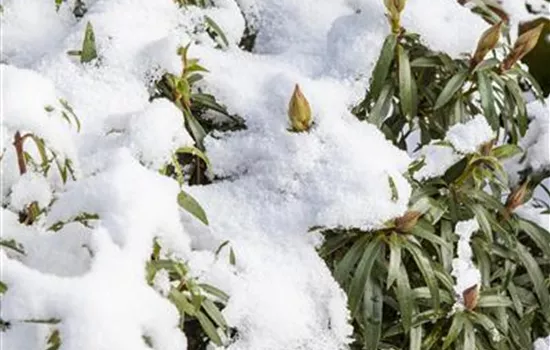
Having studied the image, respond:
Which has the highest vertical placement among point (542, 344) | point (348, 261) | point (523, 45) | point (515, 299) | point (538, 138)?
point (523, 45)

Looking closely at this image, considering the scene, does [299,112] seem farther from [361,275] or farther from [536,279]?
[536,279]

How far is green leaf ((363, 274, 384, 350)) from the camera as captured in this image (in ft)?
4.66

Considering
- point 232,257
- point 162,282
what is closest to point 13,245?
point 162,282

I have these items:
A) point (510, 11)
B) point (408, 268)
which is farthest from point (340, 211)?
point (510, 11)

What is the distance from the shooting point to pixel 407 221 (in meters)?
1.41

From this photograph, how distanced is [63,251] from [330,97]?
0.58 meters

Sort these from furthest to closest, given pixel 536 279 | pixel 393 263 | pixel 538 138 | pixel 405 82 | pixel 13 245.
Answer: pixel 538 138
pixel 536 279
pixel 405 82
pixel 393 263
pixel 13 245

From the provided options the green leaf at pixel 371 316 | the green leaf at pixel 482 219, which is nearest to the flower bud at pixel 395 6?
the green leaf at pixel 482 219

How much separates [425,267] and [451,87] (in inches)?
14.3

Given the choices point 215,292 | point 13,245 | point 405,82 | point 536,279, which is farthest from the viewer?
point 536,279

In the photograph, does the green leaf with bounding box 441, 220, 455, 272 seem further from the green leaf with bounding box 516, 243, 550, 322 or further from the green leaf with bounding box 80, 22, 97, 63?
the green leaf with bounding box 80, 22, 97, 63

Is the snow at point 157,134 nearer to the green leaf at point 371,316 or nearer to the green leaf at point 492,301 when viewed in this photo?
the green leaf at point 371,316

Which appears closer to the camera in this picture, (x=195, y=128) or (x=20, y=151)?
(x=20, y=151)

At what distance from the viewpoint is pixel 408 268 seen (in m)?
1.57
